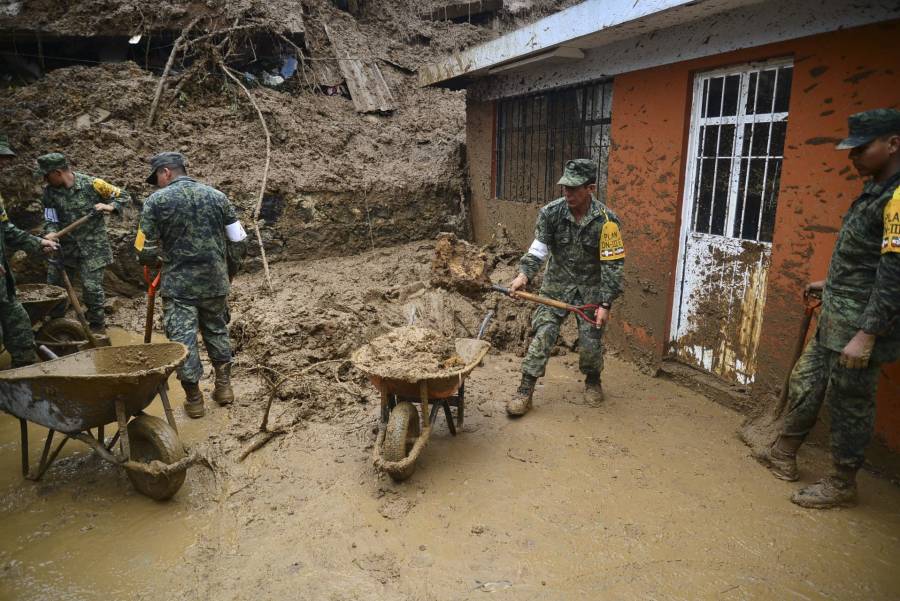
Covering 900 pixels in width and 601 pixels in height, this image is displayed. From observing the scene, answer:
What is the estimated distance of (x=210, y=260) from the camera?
4.50 m

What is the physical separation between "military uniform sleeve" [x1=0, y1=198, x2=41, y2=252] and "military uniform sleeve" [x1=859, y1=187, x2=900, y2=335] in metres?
6.30

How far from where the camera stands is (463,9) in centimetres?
1534

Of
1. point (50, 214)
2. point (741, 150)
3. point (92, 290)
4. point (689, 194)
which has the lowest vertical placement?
point (92, 290)

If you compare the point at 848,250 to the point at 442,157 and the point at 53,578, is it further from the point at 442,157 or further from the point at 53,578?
the point at 442,157

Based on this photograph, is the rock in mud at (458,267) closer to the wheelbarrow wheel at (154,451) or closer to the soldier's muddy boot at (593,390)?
the soldier's muddy boot at (593,390)

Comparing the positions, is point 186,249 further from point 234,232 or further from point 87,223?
point 87,223

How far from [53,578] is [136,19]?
10804 mm

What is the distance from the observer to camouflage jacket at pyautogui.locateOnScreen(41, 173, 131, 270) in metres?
6.01

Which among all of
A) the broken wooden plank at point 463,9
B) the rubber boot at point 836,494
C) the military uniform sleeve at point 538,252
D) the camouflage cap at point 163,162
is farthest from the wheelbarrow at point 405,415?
the broken wooden plank at point 463,9

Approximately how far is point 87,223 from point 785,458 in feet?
23.5

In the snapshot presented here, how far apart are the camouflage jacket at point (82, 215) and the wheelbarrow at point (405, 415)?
4583 millimetres

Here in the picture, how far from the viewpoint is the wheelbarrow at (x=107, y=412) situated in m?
2.99

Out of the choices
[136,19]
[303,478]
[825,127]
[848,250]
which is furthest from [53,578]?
[136,19]

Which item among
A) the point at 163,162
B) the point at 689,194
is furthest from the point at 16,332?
the point at 689,194
